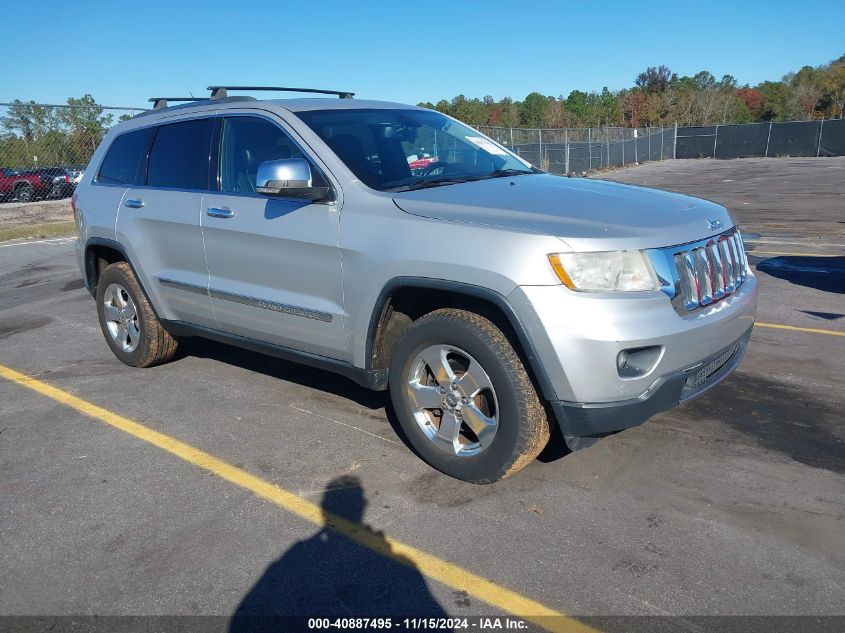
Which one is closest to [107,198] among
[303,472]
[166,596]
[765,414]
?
[303,472]

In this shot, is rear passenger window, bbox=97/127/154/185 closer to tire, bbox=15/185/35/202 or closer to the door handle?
the door handle

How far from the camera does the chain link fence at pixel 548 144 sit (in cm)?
1780

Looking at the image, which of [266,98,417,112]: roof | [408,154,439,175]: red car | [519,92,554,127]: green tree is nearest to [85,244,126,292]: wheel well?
[266,98,417,112]: roof

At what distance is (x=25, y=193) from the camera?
65.1ft

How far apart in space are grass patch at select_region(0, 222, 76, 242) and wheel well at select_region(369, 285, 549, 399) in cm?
1362

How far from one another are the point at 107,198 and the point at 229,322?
173cm

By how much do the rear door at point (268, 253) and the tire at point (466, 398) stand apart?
20.2 inches

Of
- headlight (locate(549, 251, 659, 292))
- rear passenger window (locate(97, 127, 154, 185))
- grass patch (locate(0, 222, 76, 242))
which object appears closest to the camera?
headlight (locate(549, 251, 659, 292))

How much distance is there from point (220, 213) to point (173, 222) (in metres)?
0.56

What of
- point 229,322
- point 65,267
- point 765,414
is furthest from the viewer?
point 65,267

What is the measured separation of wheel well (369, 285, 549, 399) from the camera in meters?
3.40

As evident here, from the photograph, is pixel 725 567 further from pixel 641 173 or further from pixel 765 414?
pixel 641 173

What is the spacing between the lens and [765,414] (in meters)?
4.44

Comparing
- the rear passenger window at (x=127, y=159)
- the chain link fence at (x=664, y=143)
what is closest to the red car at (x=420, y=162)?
the rear passenger window at (x=127, y=159)
